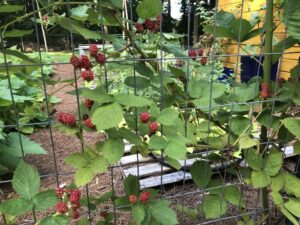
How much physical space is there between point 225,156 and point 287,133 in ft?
0.82

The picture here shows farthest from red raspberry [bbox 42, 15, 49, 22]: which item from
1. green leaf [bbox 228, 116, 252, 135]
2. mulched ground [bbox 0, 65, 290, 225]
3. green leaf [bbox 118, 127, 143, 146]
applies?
green leaf [bbox 228, 116, 252, 135]

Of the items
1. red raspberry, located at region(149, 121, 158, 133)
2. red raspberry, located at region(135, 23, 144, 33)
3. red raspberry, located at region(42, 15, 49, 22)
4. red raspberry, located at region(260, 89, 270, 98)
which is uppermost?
red raspberry, located at region(42, 15, 49, 22)

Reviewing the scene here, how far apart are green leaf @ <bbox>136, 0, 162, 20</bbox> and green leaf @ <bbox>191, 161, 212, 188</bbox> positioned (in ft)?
1.96

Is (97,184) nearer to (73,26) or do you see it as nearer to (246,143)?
(246,143)

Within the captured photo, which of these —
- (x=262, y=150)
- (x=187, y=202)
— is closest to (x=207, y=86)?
(x=262, y=150)

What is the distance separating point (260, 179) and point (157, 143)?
0.46 m

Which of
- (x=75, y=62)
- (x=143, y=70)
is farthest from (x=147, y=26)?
(x=75, y=62)

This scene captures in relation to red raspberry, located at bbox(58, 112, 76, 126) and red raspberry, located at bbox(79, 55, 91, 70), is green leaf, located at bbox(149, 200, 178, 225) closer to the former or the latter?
red raspberry, located at bbox(58, 112, 76, 126)

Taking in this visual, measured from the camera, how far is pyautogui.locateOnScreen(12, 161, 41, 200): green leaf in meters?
0.80

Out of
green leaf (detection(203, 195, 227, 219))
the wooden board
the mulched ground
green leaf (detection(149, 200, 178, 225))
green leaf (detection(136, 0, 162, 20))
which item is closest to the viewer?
green leaf (detection(136, 0, 162, 20))

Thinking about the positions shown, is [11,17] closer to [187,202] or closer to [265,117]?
[265,117]

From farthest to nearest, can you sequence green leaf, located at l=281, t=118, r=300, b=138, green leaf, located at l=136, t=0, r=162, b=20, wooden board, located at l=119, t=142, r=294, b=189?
1. wooden board, located at l=119, t=142, r=294, b=189
2. green leaf, located at l=281, t=118, r=300, b=138
3. green leaf, located at l=136, t=0, r=162, b=20

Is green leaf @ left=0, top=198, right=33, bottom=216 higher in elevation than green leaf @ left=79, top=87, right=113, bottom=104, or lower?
lower

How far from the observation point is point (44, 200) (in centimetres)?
81
